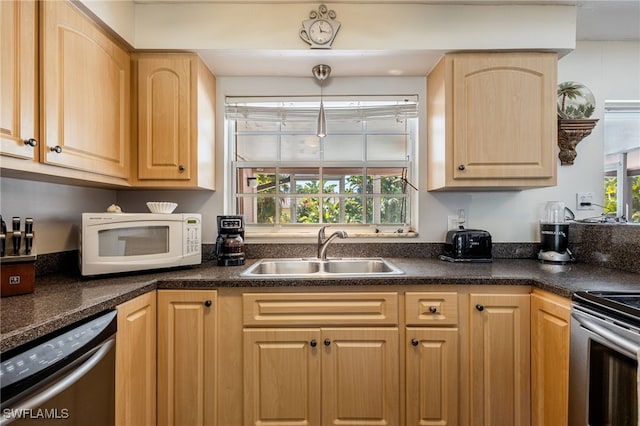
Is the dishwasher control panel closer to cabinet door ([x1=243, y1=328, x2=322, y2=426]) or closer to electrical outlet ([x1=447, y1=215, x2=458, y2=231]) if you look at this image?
cabinet door ([x1=243, y1=328, x2=322, y2=426])

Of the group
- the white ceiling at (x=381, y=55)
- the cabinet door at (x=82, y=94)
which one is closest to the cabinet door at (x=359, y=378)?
the cabinet door at (x=82, y=94)

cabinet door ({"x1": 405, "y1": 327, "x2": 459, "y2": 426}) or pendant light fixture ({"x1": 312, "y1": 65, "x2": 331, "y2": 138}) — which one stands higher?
pendant light fixture ({"x1": 312, "y1": 65, "x2": 331, "y2": 138})

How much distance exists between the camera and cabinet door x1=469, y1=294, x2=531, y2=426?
149 cm

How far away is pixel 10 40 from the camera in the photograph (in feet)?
3.57

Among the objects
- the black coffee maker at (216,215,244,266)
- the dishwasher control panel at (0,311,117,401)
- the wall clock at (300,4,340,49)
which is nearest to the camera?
the dishwasher control panel at (0,311,117,401)

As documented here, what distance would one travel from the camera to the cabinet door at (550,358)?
130 cm

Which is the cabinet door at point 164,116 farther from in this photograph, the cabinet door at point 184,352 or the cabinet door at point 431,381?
the cabinet door at point 431,381

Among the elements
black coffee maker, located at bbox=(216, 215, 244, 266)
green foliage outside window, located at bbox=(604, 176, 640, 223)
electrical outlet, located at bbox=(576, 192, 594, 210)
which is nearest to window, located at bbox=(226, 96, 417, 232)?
black coffee maker, located at bbox=(216, 215, 244, 266)

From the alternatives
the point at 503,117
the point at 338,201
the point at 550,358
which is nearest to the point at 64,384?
the point at 338,201

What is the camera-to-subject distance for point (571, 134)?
79.0 inches

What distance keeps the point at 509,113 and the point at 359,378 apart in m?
1.60

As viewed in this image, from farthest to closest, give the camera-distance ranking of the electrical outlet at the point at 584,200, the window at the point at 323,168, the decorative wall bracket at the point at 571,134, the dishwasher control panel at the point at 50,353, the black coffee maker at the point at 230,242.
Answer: the window at the point at 323,168 < the electrical outlet at the point at 584,200 < the decorative wall bracket at the point at 571,134 < the black coffee maker at the point at 230,242 < the dishwasher control panel at the point at 50,353

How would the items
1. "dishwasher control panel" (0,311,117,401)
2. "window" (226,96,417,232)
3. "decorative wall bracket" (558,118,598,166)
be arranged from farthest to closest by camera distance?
"window" (226,96,417,232) → "decorative wall bracket" (558,118,598,166) → "dishwasher control panel" (0,311,117,401)

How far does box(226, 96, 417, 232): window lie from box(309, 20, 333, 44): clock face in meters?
0.55
